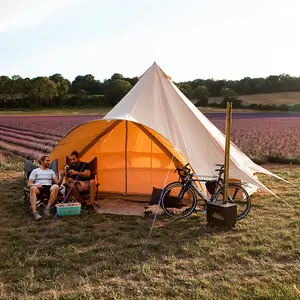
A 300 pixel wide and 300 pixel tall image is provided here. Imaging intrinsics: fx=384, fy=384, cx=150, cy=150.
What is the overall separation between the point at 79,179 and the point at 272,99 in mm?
38319

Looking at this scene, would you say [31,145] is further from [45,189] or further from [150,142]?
[45,189]

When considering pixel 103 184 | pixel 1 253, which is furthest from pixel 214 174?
pixel 1 253

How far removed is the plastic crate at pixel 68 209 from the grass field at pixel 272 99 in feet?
123

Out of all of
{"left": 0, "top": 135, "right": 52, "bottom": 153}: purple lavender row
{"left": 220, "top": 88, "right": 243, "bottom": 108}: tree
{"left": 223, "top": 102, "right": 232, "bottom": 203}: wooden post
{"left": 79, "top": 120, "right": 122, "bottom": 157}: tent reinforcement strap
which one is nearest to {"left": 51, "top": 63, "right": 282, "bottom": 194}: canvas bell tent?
{"left": 79, "top": 120, "right": 122, "bottom": 157}: tent reinforcement strap

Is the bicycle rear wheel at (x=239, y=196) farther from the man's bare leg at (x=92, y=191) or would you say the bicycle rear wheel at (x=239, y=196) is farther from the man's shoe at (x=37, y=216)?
the man's shoe at (x=37, y=216)

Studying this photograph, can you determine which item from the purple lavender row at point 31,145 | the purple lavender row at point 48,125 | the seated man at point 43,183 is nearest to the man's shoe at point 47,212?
the seated man at point 43,183

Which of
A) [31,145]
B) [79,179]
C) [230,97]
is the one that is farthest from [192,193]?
[230,97]

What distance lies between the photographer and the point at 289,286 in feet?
10.2

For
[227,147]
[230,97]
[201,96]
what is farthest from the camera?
[230,97]

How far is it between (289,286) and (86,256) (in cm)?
190

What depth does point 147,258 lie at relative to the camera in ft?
12.3

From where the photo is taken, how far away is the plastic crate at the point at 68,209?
5.29 m

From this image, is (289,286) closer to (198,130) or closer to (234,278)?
(234,278)

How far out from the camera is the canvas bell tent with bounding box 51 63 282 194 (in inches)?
229
